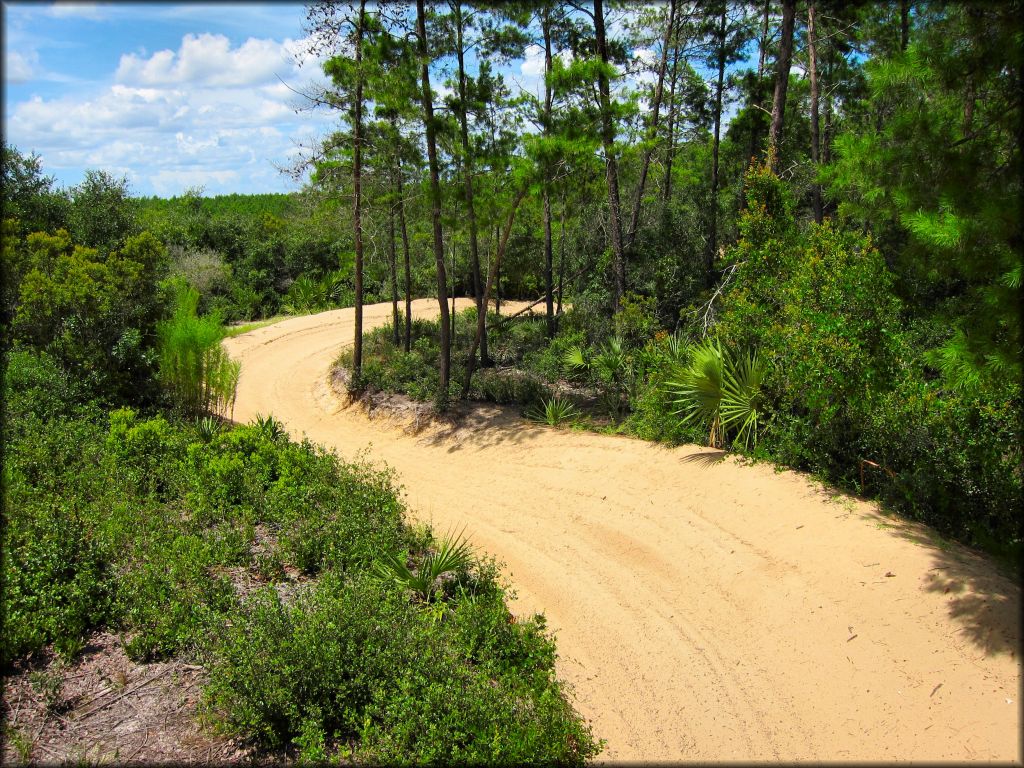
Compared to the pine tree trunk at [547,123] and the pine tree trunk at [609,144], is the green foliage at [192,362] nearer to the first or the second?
the pine tree trunk at [547,123]

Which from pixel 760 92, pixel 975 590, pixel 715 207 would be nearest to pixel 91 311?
pixel 975 590

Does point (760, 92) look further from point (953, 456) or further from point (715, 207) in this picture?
point (953, 456)

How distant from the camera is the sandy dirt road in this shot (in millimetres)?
5824

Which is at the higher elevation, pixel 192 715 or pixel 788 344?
pixel 788 344

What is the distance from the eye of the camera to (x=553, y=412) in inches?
546

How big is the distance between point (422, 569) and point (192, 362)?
24.6 feet

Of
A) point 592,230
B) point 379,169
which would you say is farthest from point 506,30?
point 592,230

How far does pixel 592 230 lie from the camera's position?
68.8ft

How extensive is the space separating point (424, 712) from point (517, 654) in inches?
64.1

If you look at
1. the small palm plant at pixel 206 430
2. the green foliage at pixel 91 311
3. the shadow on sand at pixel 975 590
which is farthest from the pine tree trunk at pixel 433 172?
the shadow on sand at pixel 975 590

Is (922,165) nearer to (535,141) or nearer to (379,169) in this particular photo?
(535,141)

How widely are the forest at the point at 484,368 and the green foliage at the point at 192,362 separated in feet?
0.18

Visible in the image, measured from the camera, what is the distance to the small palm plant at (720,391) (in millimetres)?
10000

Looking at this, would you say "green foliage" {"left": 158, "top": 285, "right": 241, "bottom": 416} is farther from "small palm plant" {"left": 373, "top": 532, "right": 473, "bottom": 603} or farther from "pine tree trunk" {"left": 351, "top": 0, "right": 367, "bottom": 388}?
"small palm plant" {"left": 373, "top": 532, "right": 473, "bottom": 603}
